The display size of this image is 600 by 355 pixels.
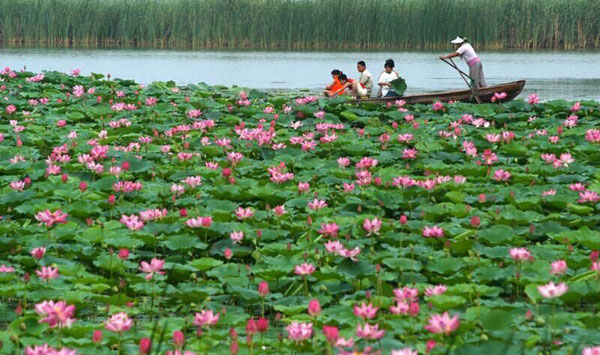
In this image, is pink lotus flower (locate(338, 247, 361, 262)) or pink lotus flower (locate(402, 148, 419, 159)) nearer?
pink lotus flower (locate(338, 247, 361, 262))

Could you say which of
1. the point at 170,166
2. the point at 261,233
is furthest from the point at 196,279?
the point at 170,166

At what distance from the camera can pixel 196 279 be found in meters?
4.40

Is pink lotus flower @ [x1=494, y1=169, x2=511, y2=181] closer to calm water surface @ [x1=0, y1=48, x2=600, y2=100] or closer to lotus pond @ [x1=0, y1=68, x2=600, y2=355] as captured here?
lotus pond @ [x1=0, y1=68, x2=600, y2=355]

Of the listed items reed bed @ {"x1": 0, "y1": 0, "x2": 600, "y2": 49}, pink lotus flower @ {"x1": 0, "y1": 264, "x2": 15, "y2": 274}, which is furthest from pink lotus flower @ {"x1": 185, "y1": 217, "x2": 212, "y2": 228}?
reed bed @ {"x1": 0, "y1": 0, "x2": 600, "y2": 49}

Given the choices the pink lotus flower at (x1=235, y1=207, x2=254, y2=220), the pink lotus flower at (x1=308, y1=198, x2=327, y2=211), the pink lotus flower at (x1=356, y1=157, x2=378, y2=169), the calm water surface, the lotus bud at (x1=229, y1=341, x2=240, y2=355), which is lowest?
the calm water surface

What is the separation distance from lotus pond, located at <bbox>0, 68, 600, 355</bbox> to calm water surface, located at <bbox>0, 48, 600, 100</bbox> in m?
10.5

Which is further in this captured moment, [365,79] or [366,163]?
[365,79]

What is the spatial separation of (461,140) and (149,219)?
3903 millimetres

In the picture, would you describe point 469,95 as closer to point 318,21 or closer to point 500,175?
point 500,175

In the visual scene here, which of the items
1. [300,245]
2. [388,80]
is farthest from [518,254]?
[388,80]

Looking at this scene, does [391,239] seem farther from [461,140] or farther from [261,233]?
[461,140]

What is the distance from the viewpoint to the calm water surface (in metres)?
20.5

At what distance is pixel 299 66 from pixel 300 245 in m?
21.7

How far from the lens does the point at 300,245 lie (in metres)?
4.78
